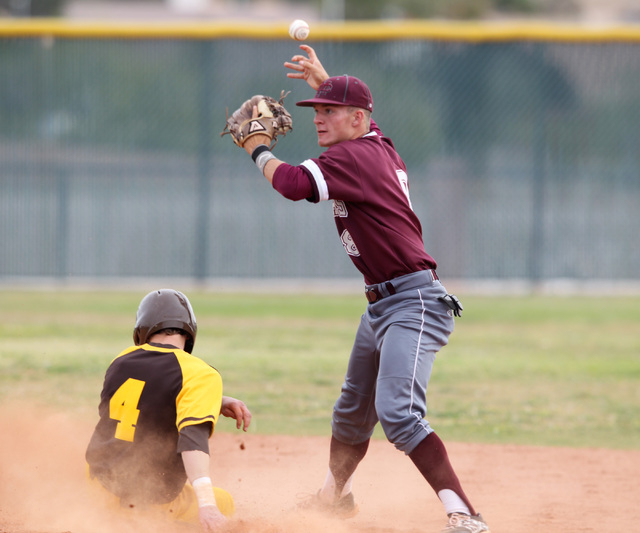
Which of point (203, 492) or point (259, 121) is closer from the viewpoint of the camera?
point (203, 492)

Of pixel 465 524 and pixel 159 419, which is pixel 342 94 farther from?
pixel 465 524

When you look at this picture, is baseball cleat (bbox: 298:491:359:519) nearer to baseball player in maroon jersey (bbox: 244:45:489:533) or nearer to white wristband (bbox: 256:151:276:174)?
baseball player in maroon jersey (bbox: 244:45:489:533)

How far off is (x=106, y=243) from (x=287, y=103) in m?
3.38

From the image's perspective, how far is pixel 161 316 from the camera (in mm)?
3695

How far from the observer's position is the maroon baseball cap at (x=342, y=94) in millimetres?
4051

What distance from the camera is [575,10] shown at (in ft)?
182

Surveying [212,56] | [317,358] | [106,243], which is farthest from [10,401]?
[212,56]

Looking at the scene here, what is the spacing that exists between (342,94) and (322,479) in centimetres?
211

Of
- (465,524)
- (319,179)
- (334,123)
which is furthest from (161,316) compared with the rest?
(465,524)

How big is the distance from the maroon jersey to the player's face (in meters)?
0.08

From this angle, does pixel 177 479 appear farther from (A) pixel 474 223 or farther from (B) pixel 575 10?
(B) pixel 575 10

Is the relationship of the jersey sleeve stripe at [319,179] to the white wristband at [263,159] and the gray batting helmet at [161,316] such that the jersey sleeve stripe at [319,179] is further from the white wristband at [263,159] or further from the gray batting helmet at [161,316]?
the gray batting helmet at [161,316]

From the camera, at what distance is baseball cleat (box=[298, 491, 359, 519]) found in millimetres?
4332

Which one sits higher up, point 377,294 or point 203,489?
point 377,294
